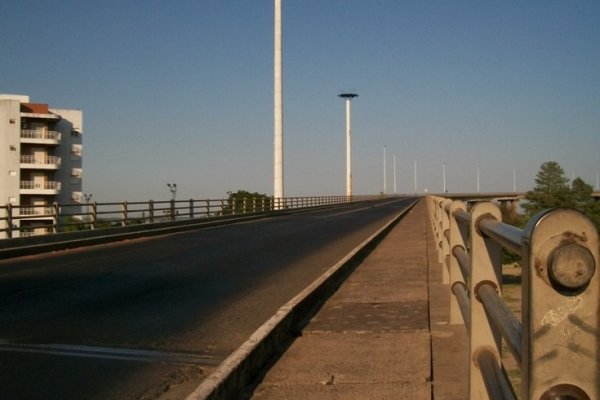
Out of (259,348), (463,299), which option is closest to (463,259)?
(463,299)

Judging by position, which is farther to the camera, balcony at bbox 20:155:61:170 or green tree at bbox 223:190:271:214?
balcony at bbox 20:155:61:170

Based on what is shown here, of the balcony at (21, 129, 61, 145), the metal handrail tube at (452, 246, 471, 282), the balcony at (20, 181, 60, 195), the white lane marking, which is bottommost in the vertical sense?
the white lane marking

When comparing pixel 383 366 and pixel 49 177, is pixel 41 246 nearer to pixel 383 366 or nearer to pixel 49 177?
pixel 383 366

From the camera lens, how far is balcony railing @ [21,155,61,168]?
2689 inches

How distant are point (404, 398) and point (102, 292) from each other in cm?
734

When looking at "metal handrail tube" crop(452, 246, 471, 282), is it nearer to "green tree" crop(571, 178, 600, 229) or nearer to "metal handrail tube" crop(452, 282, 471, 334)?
"metal handrail tube" crop(452, 282, 471, 334)

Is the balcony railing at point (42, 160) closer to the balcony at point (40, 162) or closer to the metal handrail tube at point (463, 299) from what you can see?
the balcony at point (40, 162)

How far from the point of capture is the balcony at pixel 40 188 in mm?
67000

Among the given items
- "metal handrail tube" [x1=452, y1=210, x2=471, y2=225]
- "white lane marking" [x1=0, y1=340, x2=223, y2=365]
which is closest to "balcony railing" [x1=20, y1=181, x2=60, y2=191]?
"white lane marking" [x1=0, y1=340, x2=223, y2=365]

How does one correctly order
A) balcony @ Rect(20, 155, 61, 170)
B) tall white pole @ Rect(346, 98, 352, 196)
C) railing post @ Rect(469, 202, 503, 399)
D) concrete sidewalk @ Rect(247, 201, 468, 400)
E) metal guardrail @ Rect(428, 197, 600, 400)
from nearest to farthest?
metal guardrail @ Rect(428, 197, 600, 400) < railing post @ Rect(469, 202, 503, 399) < concrete sidewalk @ Rect(247, 201, 468, 400) < balcony @ Rect(20, 155, 61, 170) < tall white pole @ Rect(346, 98, 352, 196)

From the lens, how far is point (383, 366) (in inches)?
217

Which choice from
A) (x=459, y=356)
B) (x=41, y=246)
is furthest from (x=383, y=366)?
(x=41, y=246)

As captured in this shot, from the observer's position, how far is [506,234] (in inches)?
98.3

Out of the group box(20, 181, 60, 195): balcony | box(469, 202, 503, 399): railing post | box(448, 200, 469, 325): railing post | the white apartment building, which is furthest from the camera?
box(20, 181, 60, 195): balcony
